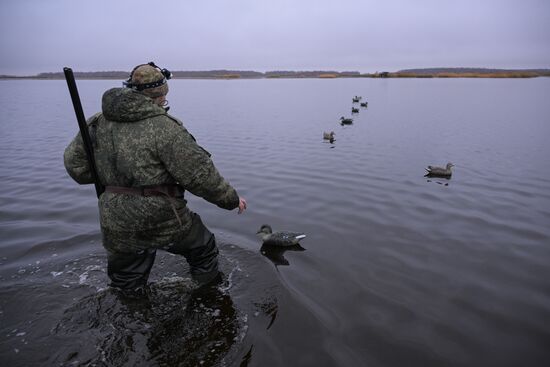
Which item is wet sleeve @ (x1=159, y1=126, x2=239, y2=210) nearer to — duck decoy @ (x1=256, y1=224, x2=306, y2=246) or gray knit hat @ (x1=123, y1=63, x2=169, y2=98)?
gray knit hat @ (x1=123, y1=63, x2=169, y2=98)

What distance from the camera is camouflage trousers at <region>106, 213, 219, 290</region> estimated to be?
510 cm

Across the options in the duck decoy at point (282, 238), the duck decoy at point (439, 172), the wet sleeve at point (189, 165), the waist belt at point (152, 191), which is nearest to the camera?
the wet sleeve at point (189, 165)

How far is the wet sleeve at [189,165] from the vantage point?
4.48 metres

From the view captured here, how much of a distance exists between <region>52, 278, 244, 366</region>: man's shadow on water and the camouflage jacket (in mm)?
1228

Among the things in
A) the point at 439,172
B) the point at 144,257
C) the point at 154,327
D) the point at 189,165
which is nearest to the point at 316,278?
the point at 154,327

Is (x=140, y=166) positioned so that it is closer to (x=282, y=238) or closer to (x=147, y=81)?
(x=147, y=81)

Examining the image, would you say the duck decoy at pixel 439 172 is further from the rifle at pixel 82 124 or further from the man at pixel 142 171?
the rifle at pixel 82 124

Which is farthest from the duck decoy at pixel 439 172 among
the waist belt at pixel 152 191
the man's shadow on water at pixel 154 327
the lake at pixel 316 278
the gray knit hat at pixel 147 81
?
the gray knit hat at pixel 147 81

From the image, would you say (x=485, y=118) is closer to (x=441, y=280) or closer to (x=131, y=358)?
(x=441, y=280)

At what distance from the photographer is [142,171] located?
450cm

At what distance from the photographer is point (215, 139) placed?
2080cm

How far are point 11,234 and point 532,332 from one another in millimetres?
9893

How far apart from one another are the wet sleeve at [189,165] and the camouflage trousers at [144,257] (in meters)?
0.77

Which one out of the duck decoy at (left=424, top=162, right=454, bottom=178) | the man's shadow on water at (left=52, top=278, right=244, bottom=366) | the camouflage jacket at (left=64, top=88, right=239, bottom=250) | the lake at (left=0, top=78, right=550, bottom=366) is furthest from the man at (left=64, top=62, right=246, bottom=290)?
the duck decoy at (left=424, top=162, right=454, bottom=178)
